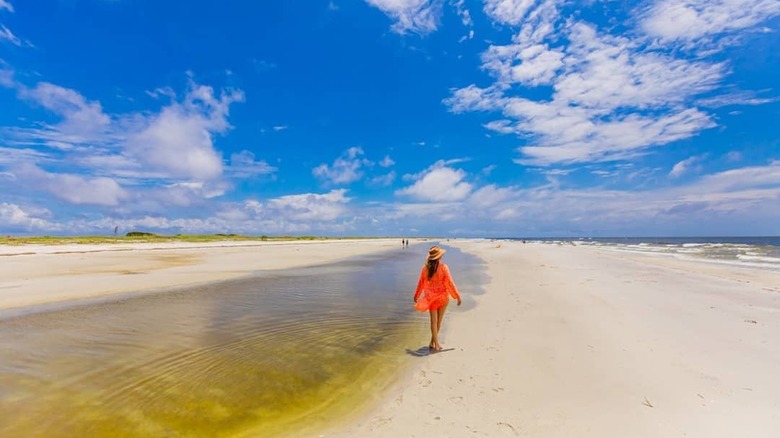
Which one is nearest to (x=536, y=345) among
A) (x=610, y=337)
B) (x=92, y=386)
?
(x=610, y=337)

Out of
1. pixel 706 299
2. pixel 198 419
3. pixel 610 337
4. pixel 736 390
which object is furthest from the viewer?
pixel 706 299

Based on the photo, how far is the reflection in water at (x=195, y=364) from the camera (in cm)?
537

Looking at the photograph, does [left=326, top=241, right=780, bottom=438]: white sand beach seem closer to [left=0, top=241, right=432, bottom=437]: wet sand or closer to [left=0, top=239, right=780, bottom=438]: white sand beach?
[left=0, top=239, right=780, bottom=438]: white sand beach

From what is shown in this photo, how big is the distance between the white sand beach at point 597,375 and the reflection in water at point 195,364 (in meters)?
1.23

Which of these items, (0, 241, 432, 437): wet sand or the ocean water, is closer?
(0, 241, 432, 437): wet sand

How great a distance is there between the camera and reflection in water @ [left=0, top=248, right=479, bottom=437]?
5367 millimetres

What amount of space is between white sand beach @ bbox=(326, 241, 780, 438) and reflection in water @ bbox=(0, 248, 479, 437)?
1230 mm

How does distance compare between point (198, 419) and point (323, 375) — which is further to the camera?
point (323, 375)

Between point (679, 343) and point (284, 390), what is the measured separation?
843cm

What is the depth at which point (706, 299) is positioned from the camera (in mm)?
13016

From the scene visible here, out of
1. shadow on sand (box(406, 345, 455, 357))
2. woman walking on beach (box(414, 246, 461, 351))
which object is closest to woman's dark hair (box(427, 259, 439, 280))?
woman walking on beach (box(414, 246, 461, 351))

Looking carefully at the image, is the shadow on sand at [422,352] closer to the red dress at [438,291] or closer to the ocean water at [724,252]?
the red dress at [438,291]

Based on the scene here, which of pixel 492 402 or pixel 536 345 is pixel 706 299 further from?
pixel 492 402

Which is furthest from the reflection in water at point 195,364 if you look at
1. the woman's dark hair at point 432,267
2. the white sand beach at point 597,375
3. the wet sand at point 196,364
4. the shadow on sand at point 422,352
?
the woman's dark hair at point 432,267
